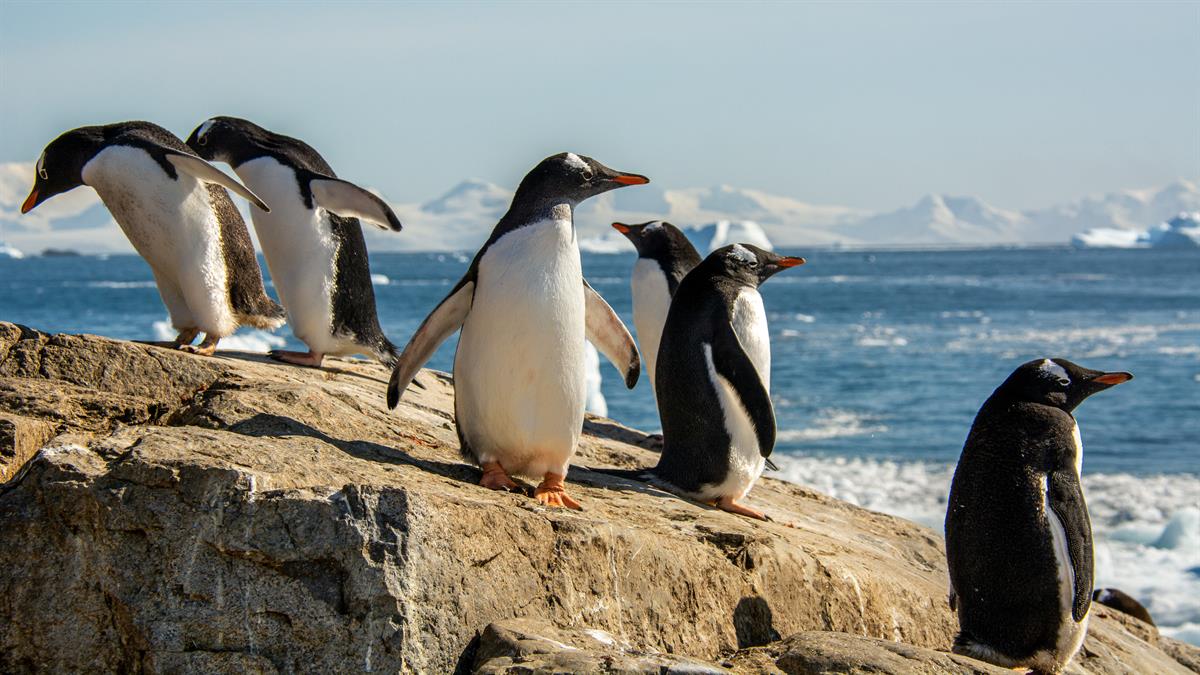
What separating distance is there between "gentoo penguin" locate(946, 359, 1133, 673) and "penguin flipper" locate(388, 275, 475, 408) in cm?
211

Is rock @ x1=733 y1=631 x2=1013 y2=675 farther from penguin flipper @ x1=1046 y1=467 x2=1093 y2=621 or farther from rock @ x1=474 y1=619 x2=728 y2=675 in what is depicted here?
penguin flipper @ x1=1046 y1=467 x2=1093 y2=621

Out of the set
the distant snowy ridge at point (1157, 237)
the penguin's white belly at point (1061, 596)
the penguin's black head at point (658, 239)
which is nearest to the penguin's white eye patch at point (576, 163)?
the penguin's white belly at point (1061, 596)

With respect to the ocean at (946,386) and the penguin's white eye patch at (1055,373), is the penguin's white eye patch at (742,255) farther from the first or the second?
the ocean at (946,386)

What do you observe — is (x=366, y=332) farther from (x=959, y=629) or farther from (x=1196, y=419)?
(x=1196, y=419)

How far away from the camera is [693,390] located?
19.4 feet

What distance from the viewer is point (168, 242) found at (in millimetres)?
6496

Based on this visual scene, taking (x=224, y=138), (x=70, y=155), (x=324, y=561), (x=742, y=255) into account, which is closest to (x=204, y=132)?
(x=224, y=138)

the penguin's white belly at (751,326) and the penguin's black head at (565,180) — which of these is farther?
the penguin's white belly at (751,326)

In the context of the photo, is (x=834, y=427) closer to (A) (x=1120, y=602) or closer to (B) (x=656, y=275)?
(A) (x=1120, y=602)

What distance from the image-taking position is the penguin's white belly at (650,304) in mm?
8500

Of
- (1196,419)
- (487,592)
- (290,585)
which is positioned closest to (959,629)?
(487,592)

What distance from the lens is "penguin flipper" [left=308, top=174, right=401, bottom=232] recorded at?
22.0 ft

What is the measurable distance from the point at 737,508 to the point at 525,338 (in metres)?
1.44

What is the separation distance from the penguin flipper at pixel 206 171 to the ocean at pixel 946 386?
5.50 meters
